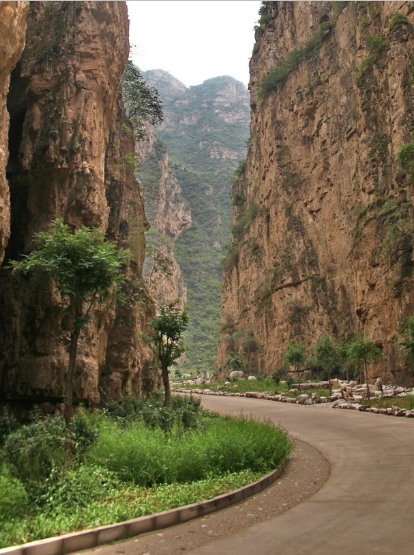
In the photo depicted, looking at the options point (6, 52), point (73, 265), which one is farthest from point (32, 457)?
point (6, 52)

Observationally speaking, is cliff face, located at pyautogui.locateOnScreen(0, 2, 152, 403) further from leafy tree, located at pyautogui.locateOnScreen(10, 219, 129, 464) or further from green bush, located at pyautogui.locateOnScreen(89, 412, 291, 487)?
green bush, located at pyautogui.locateOnScreen(89, 412, 291, 487)

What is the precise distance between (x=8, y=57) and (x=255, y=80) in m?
47.6

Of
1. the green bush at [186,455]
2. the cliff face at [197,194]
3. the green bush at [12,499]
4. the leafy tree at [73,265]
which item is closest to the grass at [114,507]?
the green bush at [12,499]

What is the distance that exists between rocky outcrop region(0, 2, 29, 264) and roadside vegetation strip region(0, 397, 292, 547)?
4419mm

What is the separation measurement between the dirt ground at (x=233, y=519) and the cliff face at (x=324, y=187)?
17.7 metres

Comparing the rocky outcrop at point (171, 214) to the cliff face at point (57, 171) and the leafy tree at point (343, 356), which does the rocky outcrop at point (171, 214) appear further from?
the cliff face at point (57, 171)

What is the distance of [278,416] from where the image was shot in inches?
698

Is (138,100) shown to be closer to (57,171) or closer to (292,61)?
(57,171)

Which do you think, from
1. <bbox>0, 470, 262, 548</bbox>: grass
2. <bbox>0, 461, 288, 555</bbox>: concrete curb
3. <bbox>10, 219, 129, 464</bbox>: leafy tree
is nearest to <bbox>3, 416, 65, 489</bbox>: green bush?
<bbox>0, 470, 262, 548</bbox>: grass

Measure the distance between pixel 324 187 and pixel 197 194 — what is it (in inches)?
3322

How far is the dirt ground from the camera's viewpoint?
4.80 metres

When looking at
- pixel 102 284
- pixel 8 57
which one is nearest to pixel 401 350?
pixel 102 284

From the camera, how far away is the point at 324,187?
3638 cm

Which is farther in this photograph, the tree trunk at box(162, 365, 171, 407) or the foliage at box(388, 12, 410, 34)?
the foliage at box(388, 12, 410, 34)
